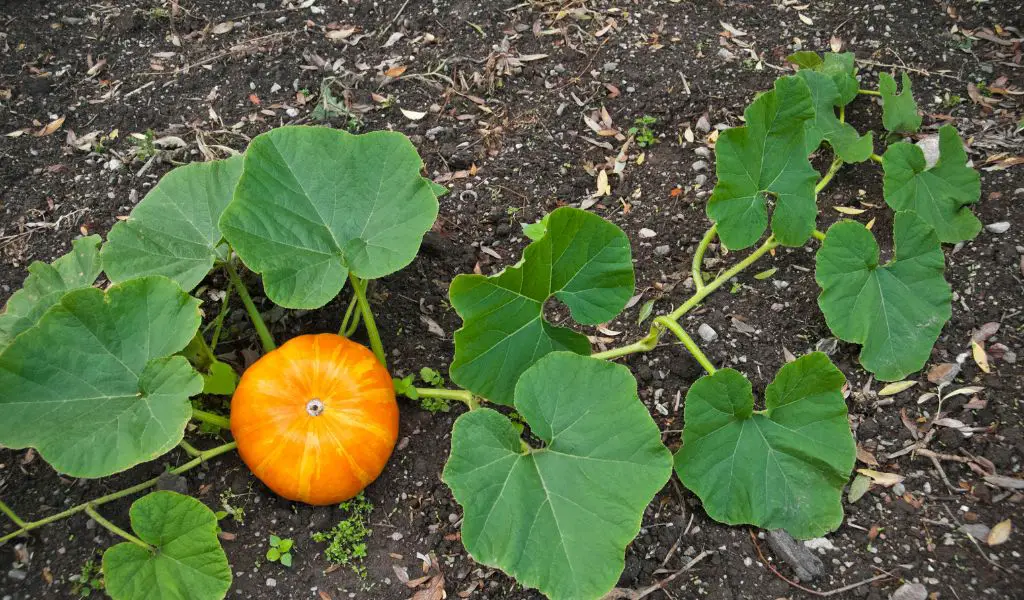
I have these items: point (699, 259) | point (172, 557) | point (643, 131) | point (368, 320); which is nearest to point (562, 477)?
point (368, 320)

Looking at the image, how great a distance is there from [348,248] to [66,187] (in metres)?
1.83

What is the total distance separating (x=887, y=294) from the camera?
293 centimetres

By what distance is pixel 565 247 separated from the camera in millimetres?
2500

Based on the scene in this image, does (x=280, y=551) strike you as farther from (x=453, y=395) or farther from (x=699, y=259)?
(x=699, y=259)

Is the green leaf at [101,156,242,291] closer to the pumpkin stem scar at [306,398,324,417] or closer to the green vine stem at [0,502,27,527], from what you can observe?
the pumpkin stem scar at [306,398,324,417]

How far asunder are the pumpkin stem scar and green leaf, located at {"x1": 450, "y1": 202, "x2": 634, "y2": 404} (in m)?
0.47

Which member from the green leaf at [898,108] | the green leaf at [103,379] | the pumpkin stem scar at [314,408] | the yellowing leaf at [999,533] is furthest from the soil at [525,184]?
the green leaf at [103,379]

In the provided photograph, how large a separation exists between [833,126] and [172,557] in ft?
10.5

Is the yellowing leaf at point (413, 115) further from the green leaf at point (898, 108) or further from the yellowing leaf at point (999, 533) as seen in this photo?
the yellowing leaf at point (999, 533)

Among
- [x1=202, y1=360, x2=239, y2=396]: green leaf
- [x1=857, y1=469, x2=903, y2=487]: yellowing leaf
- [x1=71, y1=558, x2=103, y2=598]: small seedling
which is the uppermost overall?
[x1=202, y1=360, x2=239, y2=396]: green leaf

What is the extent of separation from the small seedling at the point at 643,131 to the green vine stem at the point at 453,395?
1.62 meters

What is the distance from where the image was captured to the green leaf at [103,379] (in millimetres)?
2215

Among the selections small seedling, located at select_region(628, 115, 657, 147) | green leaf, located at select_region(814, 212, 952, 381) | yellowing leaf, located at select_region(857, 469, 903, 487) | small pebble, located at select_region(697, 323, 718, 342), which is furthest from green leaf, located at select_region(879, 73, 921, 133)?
yellowing leaf, located at select_region(857, 469, 903, 487)

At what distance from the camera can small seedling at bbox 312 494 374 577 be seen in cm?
258
